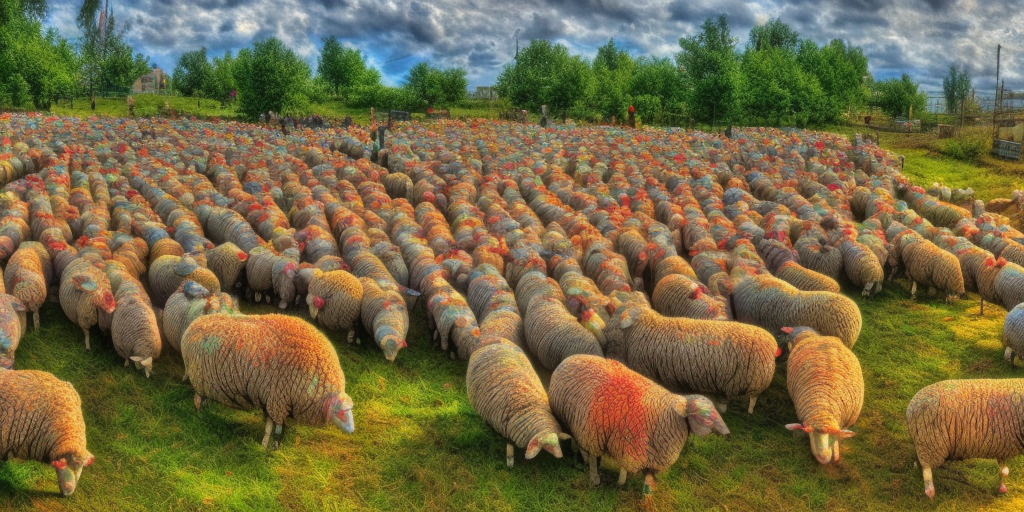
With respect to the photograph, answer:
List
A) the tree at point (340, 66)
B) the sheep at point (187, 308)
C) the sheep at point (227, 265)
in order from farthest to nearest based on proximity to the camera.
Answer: the tree at point (340, 66) < the sheep at point (227, 265) < the sheep at point (187, 308)

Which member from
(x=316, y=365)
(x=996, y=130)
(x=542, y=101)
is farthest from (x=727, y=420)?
(x=542, y=101)

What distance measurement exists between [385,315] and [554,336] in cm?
230

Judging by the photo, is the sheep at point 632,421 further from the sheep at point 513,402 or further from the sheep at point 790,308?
the sheep at point 790,308

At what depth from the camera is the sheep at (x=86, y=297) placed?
30.6ft

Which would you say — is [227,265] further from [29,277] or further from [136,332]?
[136,332]

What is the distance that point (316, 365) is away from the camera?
7309 millimetres

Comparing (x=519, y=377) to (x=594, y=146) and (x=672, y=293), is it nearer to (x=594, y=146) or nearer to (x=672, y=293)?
(x=672, y=293)

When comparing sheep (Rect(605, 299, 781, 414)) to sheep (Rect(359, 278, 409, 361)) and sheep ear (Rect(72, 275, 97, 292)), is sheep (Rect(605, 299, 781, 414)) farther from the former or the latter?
sheep ear (Rect(72, 275, 97, 292))

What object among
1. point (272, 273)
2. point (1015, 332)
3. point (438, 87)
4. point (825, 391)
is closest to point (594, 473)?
point (825, 391)

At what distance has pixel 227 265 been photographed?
1150 cm

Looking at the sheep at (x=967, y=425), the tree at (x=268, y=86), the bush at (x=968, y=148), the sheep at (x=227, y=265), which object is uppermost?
the tree at (x=268, y=86)

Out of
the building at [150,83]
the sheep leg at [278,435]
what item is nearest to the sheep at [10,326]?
the sheep leg at [278,435]

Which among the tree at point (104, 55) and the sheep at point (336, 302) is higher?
the tree at point (104, 55)

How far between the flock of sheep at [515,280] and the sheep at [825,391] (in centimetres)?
3
